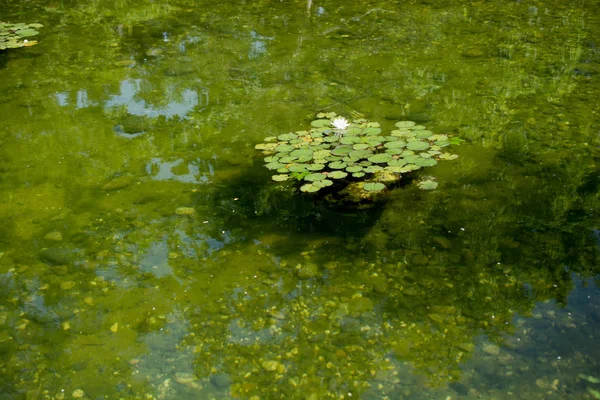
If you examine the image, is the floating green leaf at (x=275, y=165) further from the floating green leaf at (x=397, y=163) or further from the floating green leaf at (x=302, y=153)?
the floating green leaf at (x=397, y=163)

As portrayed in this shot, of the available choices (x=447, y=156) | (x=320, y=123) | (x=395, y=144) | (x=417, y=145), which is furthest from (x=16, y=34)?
(x=447, y=156)

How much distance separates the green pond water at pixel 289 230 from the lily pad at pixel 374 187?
9 cm

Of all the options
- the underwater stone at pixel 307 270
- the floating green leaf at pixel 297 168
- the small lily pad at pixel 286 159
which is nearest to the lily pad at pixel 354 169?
the floating green leaf at pixel 297 168

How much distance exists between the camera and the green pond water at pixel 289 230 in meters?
2.15

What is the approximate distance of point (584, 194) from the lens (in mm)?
3014

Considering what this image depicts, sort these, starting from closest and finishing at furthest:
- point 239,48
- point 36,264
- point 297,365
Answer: point 297,365 → point 36,264 → point 239,48

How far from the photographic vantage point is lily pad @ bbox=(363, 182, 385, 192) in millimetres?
2938

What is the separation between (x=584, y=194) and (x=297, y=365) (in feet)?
5.71

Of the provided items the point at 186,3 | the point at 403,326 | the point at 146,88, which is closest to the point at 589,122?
the point at 403,326

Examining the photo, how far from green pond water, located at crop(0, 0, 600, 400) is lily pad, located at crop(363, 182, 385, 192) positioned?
0.28 feet

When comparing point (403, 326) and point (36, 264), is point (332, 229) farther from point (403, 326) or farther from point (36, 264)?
point (36, 264)

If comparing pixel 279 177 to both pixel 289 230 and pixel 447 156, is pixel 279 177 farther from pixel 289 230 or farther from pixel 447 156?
pixel 447 156

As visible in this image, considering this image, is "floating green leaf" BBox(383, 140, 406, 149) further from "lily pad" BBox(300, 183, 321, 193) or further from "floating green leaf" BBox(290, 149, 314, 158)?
"lily pad" BBox(300, 183, 321, 193)

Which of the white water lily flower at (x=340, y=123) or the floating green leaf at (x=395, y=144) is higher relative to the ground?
the white water lily flower at (x=340, y=123)
